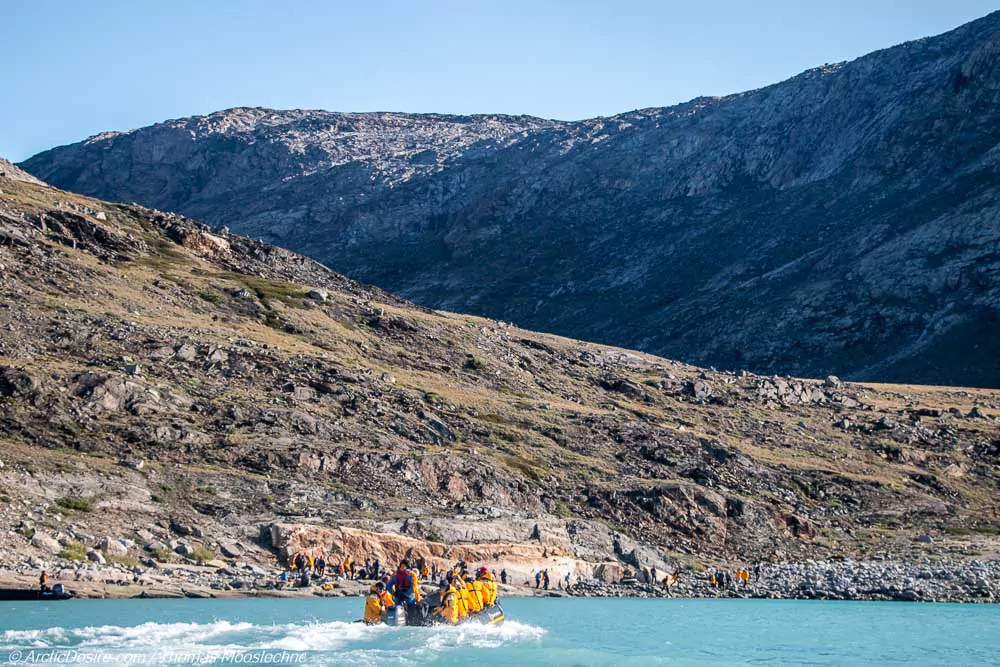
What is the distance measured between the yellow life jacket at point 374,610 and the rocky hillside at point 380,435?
41.2 ft

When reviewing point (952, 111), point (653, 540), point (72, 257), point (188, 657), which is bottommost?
point (188, 657)

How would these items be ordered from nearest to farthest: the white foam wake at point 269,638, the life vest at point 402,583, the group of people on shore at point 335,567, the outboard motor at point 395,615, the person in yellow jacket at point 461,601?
the white foam wake at point 269,638
the outboard motor at point 395,615
the life vest at point 402,583
the person in yellow jacket at point 461,601
the group of people on shore at point 335,567

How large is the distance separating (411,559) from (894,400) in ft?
180

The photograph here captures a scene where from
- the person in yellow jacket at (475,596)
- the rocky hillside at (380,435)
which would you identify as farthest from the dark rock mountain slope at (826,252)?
the person in yellow jacket at (475,596)

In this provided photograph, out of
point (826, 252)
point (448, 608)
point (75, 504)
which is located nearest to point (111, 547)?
point (75, 504)

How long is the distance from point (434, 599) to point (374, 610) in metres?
2.13

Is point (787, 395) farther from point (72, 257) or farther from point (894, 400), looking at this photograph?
point (72, 257)

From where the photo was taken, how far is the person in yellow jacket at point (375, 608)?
114 ft

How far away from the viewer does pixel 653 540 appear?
185 ft

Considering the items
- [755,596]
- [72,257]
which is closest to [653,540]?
[755,596]

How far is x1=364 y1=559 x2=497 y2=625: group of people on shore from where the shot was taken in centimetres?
3494

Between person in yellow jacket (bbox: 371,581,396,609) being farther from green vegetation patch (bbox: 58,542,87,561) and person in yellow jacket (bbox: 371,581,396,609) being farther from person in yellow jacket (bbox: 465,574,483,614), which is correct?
green vegetation patch (bbox: 58,542,87,561)

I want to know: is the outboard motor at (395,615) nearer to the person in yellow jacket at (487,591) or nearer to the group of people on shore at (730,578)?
the person in yellow jacket at (487,591)

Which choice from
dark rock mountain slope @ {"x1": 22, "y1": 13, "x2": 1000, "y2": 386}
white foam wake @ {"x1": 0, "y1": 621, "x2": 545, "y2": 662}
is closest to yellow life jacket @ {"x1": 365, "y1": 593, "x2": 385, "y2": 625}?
white foam wake @ {"x1": 0, "y1": 621, "x2": 545, "y2": 662}
